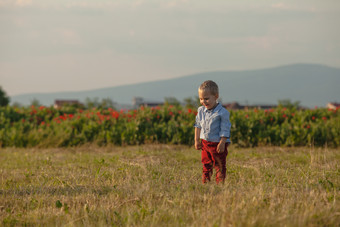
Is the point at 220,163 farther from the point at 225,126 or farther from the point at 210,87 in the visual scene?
the point at 210,87

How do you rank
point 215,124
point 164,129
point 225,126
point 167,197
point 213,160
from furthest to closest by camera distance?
point 164,129
point 213,160
point 215,124
point 225,126
point 167,197

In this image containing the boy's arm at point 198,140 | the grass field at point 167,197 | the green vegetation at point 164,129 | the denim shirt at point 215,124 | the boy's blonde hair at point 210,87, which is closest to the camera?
the grass field at point 167,197

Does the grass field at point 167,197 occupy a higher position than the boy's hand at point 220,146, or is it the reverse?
the boy's hand at point 220,146

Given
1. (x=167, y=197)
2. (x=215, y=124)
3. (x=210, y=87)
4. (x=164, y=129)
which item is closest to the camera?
(x=167, y=197)

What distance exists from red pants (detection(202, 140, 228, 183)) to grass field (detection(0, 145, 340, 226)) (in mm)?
239

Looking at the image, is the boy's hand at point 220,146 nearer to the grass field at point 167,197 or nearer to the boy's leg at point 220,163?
the boy's leg at point 220,163

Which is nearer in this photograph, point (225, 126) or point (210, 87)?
point (210, 87)

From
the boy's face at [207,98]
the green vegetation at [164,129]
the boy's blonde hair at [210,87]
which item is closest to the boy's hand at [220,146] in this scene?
the boy's face at [207,98]

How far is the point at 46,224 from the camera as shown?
13.8 feet

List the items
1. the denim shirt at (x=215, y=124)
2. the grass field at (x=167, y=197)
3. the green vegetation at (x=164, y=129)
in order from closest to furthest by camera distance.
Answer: the grass field at (x=167, y=197) < the denim shirt at (x=215, y=124) < the green vegetation at (x=164, y=129)

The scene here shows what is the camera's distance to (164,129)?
1162cm

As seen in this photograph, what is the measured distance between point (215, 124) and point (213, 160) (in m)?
0.56

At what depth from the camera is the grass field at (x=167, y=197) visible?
4020mm

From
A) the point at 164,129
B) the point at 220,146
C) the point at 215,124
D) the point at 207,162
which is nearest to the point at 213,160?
the point at 207,162
